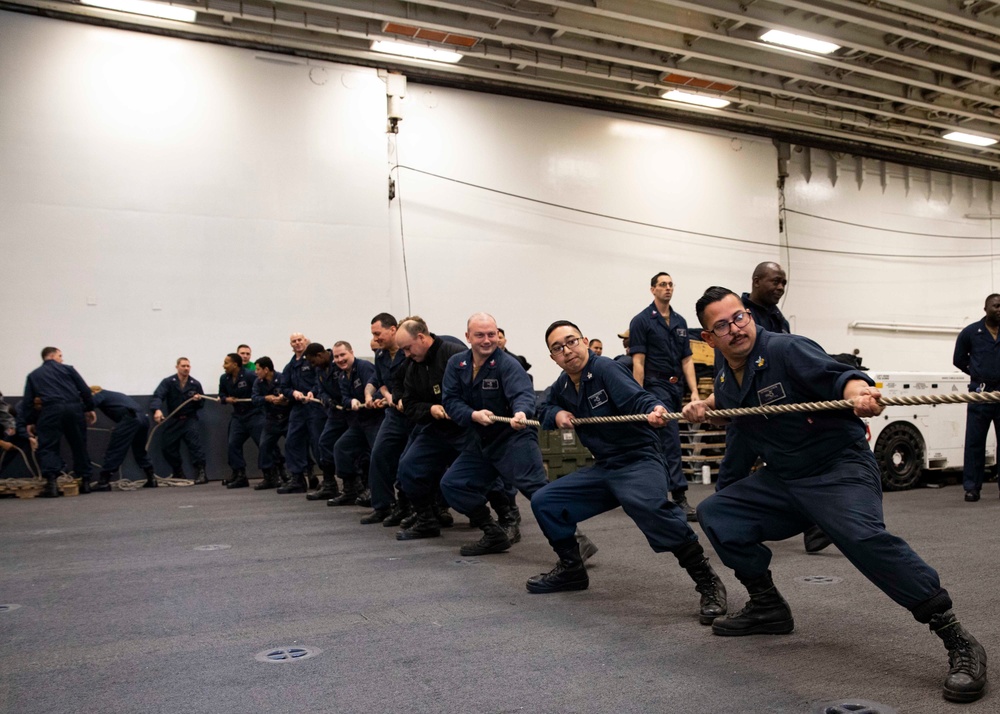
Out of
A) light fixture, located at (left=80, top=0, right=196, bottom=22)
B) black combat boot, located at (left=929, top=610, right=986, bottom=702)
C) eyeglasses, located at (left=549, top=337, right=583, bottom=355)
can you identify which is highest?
light fixture, located at (left=80, top=0, right=196, bottom=22)

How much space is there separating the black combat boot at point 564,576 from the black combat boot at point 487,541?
48.0 inches

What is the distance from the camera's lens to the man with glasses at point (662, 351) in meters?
6.86

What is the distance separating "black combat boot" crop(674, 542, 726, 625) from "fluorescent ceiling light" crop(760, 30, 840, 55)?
32.8ft

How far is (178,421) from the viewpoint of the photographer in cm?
1163

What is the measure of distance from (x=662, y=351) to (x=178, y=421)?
735 cm

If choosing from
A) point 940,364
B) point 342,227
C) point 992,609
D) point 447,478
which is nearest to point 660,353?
point 447,478

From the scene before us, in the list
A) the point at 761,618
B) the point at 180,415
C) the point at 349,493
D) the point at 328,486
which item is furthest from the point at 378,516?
the point at 180,415

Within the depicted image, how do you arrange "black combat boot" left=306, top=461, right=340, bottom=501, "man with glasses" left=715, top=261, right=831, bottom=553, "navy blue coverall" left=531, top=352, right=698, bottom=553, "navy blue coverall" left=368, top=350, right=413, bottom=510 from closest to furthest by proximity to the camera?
"navy blue coverall" left=531, top=352, right=698, bottom=553 < "man with glasses" left=715, top=261, right=831, bottom=553 < "navy blue coverall" left=368, top=350, right=413, bottom=510 < "black combat boot" left=306, top=461, right=340, bottom=501

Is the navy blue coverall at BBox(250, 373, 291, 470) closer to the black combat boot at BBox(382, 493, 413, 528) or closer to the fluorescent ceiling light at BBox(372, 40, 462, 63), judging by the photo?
the black combat boot at BBox(382, 493, 413, 528)

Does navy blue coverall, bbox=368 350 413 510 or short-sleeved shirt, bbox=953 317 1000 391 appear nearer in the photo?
navy blue coverall, bbox=368 350 413 510

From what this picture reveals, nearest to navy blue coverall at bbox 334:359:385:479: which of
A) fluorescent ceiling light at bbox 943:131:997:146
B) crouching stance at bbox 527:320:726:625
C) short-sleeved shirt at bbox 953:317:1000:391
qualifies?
crouching stance at bbox 527:320:726:625

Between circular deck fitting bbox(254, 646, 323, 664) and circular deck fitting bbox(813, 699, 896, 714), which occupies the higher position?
circular deck fitting bbox(813, 699, 896, 714)

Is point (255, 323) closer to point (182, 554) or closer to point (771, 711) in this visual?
point (182, 554)

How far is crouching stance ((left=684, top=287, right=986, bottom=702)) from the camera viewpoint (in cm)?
291
